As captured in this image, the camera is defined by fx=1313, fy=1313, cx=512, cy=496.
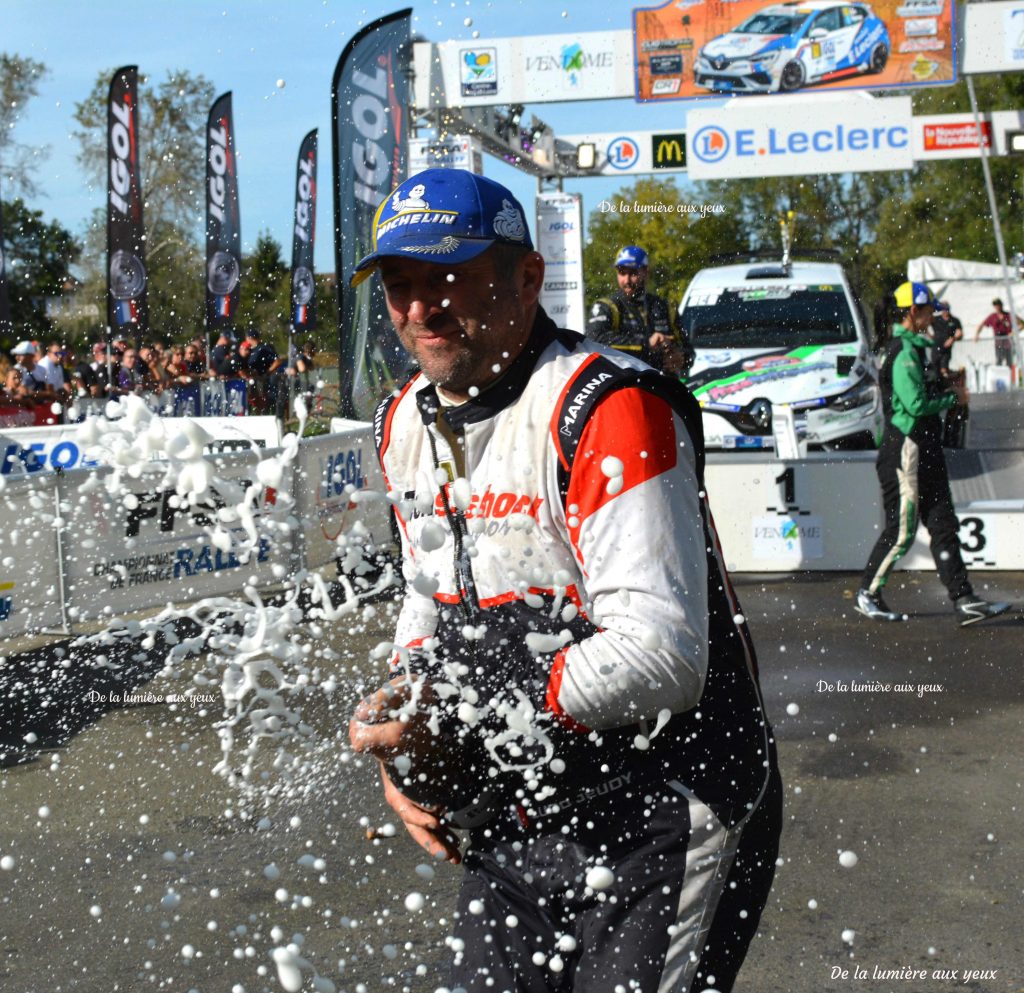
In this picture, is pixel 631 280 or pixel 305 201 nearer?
pixel 631 280

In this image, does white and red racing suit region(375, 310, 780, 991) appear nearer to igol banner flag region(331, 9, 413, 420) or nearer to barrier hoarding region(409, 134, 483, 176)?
barrier hoarding region(409, 134, 483, 176)

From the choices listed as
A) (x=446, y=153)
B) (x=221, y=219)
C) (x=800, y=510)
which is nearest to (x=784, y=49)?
(x=446, y=153)

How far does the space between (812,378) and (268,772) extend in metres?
9.70

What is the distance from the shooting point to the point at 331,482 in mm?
11211

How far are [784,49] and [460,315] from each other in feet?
34.3

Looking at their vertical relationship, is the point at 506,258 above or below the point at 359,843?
above

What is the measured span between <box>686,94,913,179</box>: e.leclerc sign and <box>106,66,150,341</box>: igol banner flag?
7882 mm

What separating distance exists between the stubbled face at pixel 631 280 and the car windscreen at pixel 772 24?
3311 mm

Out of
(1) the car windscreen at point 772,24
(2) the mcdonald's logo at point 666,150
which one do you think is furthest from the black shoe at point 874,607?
(2) the mcdonald's logo at point 666,150

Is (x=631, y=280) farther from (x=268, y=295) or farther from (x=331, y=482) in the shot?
(x=268, y=295)

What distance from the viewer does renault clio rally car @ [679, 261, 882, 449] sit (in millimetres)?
13930

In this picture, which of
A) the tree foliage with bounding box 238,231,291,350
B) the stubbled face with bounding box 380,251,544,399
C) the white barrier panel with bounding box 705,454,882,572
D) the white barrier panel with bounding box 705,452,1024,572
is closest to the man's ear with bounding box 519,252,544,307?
the stubbled face with bounding box 380,251,544,399

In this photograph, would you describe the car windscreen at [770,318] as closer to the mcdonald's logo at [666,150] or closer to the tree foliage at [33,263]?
the mcdonald's logo at [666,150]

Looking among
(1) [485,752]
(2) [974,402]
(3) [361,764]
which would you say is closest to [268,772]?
(3) [361,764]
